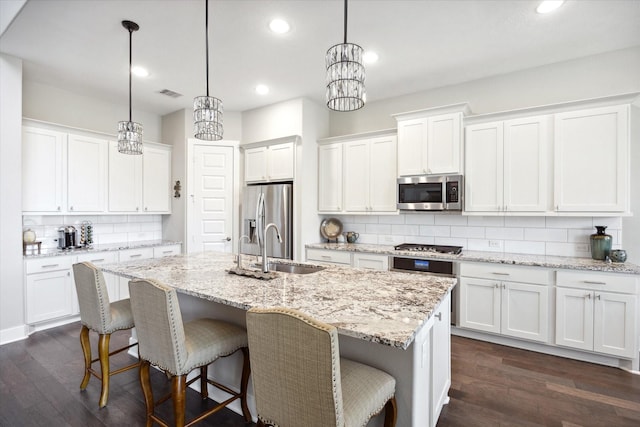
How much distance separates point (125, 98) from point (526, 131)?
5061 millimetres

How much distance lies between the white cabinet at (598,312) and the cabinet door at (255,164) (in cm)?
374

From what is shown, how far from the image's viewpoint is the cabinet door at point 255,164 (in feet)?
15.8

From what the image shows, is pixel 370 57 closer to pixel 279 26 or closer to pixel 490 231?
pixel 279 26

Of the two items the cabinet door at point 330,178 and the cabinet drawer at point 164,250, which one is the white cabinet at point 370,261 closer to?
the cabinet door at point 330,178

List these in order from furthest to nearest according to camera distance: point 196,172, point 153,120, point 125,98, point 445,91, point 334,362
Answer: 1. point 153,120
2. point 196,172
3. point 125,98
4. point 445,91
5. point 334,362

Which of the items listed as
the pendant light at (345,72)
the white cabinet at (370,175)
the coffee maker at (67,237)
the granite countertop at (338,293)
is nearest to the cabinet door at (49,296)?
the coffee maker at (67,237)

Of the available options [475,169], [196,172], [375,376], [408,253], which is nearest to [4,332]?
[196,172]

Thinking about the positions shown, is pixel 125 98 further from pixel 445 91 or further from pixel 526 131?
pixel 526 131

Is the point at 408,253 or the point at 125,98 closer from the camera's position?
the point at 408,253

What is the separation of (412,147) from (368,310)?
2817 millimetres

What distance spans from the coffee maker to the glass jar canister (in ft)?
19.2

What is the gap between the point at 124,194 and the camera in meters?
4.67

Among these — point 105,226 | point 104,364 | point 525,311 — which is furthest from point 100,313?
point 525,311

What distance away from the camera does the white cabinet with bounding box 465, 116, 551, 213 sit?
130 inches
